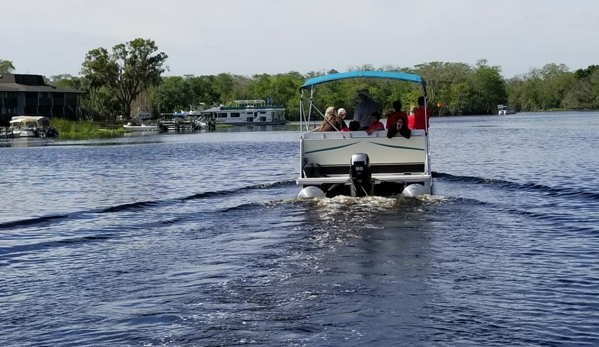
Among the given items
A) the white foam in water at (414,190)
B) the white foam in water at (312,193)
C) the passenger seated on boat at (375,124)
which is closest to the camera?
the white foam in water at (414,190)

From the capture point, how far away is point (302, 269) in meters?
11.6

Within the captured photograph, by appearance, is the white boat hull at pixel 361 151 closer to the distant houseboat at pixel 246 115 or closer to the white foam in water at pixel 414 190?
the white foam in water at pixel 414 190

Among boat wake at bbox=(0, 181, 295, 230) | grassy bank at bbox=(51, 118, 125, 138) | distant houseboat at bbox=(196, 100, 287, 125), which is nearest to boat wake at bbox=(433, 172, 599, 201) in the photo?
boat wake at bbox=(0, 181, 295, 230)

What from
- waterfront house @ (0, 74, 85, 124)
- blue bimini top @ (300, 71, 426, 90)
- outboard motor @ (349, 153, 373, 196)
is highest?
waterfront house @ (0, 74, 85, 124)

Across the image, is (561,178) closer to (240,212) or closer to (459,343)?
(240,212)

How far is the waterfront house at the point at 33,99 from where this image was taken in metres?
104

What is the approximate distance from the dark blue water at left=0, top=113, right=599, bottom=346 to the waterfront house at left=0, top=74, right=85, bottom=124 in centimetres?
8621

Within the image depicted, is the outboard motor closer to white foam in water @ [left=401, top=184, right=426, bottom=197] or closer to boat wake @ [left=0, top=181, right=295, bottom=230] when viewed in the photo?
white foam in water @ [left=401, top=184, right=426, bottom=197]

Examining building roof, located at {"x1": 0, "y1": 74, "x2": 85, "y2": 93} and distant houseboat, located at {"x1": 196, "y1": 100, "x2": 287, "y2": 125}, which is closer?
building roof, located at {"x1": 0, "y1": 74, "x2": 85, "y2": 93}

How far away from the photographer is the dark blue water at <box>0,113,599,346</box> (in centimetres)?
875

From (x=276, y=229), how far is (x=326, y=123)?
5.58 meters

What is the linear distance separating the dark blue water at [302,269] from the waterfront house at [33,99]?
3394 inches

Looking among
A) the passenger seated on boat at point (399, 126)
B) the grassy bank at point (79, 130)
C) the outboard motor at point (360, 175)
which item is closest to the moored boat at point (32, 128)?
the grassy bank at point (79, 130)

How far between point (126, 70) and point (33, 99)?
20441 millimetres
